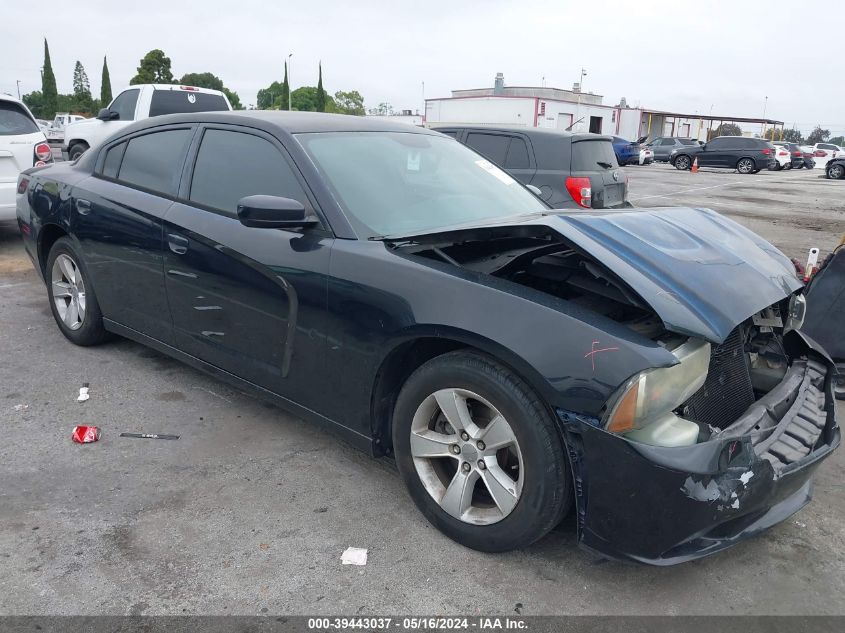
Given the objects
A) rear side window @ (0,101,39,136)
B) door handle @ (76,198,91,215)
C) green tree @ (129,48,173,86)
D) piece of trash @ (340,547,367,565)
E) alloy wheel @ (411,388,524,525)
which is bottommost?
piece of trash @ (340,547,367,565)

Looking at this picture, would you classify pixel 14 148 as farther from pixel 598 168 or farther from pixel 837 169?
pixel 837 169

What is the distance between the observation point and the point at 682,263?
279 cm

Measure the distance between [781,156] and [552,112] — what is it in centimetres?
1587

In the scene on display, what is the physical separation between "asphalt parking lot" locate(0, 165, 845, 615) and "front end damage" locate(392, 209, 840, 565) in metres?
0.25

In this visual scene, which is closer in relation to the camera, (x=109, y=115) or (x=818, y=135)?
(x=109, y=115)

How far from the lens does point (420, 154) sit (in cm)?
380

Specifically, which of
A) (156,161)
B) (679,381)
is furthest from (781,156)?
(679,381)

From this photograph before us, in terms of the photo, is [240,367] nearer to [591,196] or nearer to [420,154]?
[420,154]

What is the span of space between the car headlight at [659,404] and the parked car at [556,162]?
5523 mm

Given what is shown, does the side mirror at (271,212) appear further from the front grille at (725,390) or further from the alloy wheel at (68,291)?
the alloy wheel at (68,291)

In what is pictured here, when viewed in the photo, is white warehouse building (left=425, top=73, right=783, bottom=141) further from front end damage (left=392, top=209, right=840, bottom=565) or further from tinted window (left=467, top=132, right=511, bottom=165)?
front end damage (left=392, top=209, right=840, bottom=565)

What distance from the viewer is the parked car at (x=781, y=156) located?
108 ft

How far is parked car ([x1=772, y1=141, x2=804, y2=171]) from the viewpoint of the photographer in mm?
32812

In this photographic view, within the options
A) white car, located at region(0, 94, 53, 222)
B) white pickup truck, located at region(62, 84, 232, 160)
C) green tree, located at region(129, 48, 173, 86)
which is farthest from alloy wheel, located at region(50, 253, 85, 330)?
green tree, located at region(129, 48, 173, 86)
